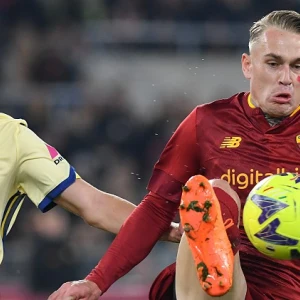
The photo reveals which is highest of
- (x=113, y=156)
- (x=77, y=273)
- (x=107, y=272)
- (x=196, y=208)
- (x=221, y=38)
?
(x=196, y=208)

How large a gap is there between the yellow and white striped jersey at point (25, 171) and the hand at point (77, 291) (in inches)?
20.5

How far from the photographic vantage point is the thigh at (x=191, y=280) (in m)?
4.19

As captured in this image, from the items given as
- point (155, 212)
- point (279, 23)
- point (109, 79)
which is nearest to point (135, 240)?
point (155, 212)

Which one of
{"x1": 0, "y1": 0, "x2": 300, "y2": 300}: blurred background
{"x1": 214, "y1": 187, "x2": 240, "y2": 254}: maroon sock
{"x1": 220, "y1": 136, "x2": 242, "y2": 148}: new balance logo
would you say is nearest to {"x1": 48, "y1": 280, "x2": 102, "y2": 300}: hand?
{"x1": 214, "y1": 187, "x2": 240, "y2": 254}: maroon sock

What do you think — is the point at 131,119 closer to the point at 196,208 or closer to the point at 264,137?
the point at 264,137

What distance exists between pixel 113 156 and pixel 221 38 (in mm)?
2399

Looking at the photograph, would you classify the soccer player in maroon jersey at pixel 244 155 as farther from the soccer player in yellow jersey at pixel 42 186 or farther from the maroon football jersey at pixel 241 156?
the soccer player in yellow jersey at pixel 42 186

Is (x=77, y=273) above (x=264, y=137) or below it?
below

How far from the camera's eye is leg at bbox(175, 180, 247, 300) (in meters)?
4.16

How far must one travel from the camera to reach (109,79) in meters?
12.0

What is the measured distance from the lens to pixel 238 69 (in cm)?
1238

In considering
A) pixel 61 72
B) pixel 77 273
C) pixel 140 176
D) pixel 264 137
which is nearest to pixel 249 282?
pixel 264 137

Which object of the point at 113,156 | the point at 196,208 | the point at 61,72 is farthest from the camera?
the point at 61,72

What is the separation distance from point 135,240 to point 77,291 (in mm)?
415
